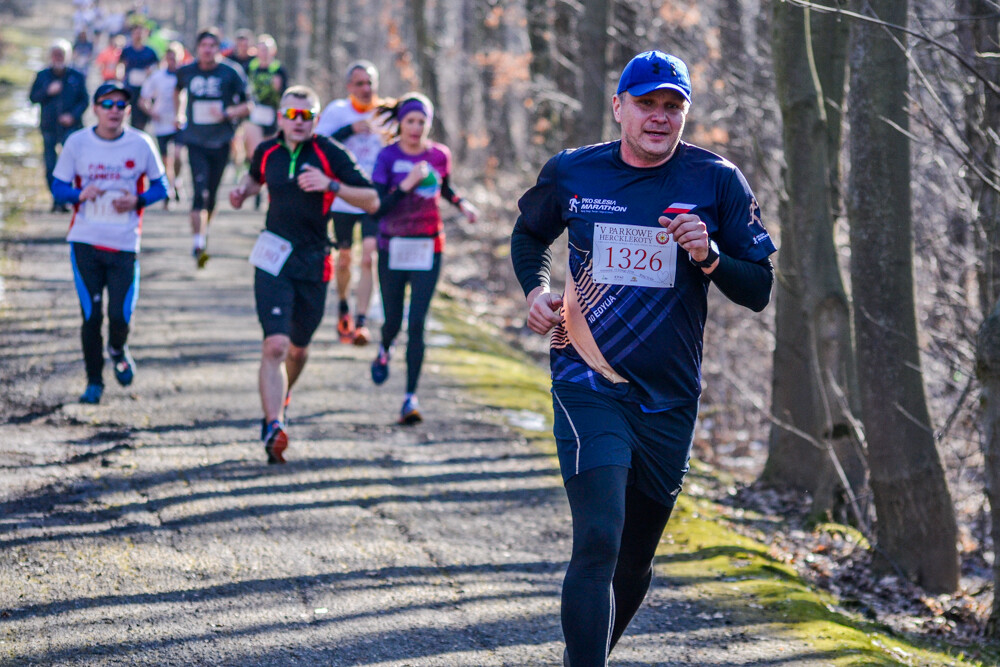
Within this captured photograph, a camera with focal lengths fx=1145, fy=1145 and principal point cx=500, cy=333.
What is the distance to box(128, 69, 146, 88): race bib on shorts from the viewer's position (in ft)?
62.1

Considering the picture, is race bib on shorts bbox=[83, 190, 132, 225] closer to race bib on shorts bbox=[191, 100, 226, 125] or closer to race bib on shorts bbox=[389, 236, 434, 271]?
race bib on shorts bbox=[389, 236, 434, 271]

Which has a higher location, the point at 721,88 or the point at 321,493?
the point at 721,88

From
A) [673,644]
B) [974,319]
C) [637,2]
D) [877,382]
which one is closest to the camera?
[673,644]

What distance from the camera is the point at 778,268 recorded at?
899 centimetres

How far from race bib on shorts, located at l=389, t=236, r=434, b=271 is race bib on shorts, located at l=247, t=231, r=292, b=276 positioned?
4.60 ft

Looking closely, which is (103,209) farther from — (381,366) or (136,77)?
(136,77)

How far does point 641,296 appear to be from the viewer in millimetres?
3934

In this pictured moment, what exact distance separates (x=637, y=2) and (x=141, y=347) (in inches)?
333

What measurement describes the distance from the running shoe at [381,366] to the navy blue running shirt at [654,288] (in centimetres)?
537

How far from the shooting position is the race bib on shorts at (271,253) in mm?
7270

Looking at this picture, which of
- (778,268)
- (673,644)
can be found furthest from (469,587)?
(778,268)

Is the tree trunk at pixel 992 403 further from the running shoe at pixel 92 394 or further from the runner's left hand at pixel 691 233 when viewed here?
the running shoe at pixel 92 394

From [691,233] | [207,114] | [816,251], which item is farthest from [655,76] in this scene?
[207,114]

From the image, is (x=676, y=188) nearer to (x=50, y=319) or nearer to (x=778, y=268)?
(x=778, y=268)
